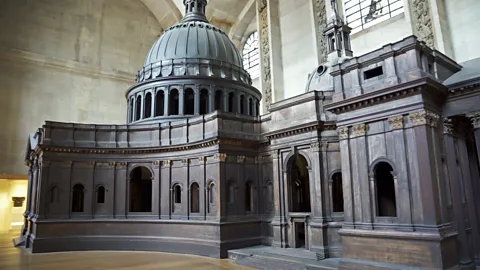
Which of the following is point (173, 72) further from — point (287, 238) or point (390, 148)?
point (390, 148)

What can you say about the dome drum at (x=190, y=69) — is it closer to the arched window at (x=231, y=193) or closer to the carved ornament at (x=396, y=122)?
the arched window at (x=231, y=193)

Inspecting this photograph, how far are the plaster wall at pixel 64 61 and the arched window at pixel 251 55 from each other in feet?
36.1

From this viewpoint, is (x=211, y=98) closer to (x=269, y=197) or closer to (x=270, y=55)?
(x=270, y=55)

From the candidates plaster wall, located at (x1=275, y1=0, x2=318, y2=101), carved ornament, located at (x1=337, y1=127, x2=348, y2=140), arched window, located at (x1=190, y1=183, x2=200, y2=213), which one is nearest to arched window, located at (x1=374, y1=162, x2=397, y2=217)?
carved ornament, located at (x1=337, y1=127, x2=348, y2=140)

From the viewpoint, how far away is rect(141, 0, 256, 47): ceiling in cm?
3795

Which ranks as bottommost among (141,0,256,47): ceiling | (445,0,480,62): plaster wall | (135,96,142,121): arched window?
(135,96,142,121): arched window

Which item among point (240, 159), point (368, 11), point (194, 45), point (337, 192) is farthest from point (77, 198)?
point (368, 11)

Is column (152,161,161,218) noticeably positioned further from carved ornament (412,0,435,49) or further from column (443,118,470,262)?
carved ornament (412,0,435,49)

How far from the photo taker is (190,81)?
25.7m

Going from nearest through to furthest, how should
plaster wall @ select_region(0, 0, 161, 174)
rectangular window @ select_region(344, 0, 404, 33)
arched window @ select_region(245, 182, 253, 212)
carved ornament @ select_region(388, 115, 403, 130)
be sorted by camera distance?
carved ornament @ select_region(388, 115, 403, 130)
arched window @ select_region(245, 182, 253, 212)
rectangular window @ select_region(344, 0, 404, 33)
plaster wall @ select_region(0, 0, 161, 174)

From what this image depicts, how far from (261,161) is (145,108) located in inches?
412

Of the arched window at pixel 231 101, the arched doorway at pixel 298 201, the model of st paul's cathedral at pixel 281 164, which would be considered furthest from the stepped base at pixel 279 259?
the arched window at pixel 231 101

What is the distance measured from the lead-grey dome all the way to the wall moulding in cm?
1174

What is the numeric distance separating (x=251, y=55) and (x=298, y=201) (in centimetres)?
2269
